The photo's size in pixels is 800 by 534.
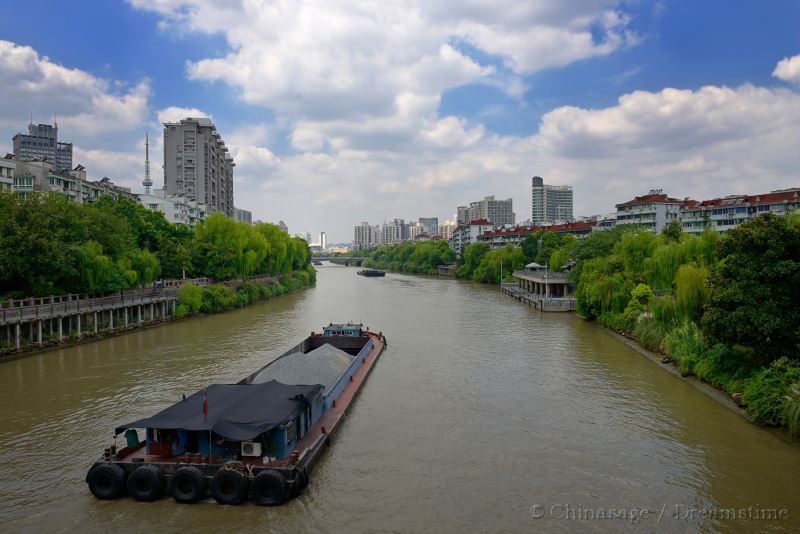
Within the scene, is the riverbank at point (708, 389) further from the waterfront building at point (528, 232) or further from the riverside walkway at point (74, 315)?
the waterfront building at point (528, 232)

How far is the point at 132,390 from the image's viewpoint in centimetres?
2234

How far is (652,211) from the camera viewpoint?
76875 millimetres

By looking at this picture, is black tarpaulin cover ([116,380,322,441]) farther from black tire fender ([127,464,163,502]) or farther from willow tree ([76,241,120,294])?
willow tree ([76,241,120,294])

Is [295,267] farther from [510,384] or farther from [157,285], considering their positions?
[510,384]

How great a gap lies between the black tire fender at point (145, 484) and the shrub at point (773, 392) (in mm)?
17507

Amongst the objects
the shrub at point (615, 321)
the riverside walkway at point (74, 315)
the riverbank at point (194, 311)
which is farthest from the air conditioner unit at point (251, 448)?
the shrub at point (615, 321)

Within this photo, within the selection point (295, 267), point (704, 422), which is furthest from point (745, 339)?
point (295, 267)

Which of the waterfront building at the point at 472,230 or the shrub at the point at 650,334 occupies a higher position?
the waterfront building at the point at 472,230

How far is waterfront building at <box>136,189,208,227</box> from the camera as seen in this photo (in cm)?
7892

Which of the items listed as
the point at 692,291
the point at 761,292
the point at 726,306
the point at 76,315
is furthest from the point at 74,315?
the point at 761,292

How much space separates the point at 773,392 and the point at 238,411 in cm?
1621

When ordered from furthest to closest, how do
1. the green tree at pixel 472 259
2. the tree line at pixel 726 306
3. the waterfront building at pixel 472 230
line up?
the waterfront building at pixel 472 230 → the green tree at pixel 472 259 → the tree line at pixel 726 306

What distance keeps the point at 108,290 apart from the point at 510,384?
29.5 metres

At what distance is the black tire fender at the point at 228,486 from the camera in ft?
40.7
